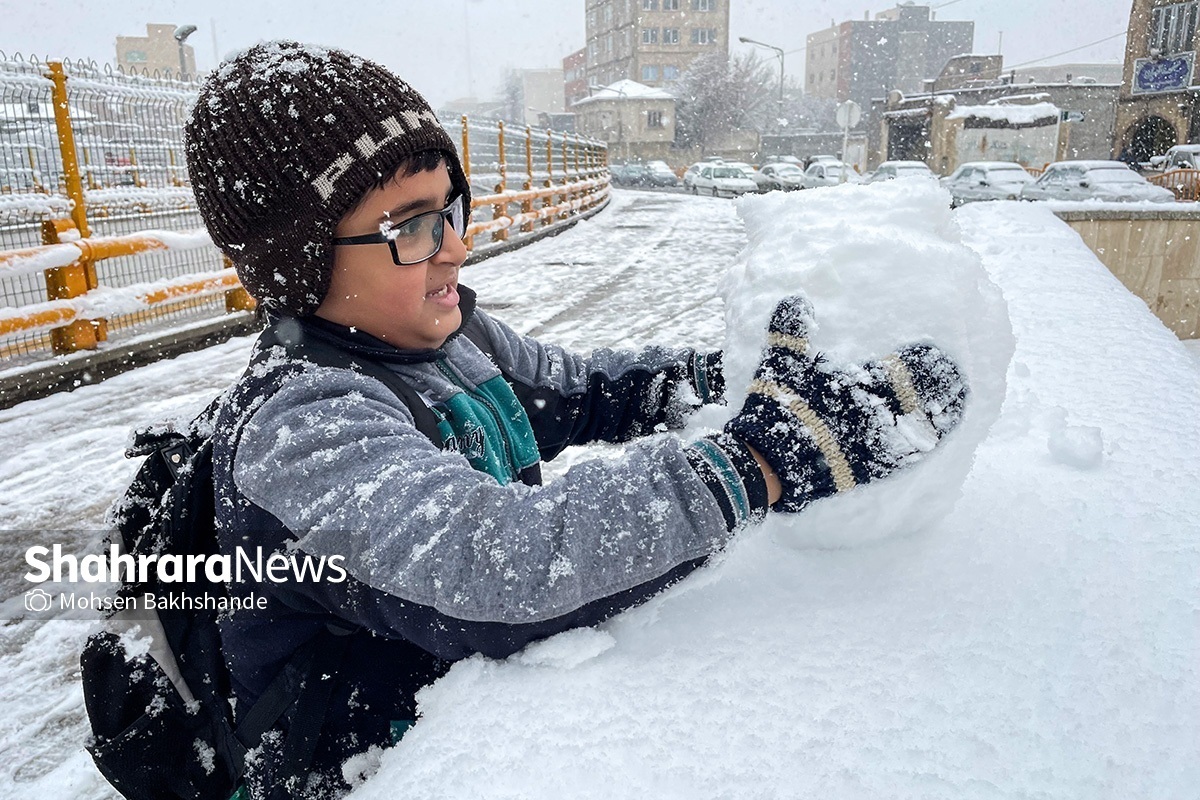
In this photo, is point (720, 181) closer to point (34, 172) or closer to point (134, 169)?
point (134, 169)

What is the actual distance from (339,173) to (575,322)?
5667mm

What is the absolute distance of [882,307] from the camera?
3.14 feet

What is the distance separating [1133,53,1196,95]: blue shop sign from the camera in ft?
89.3

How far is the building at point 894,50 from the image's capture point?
76688 mm

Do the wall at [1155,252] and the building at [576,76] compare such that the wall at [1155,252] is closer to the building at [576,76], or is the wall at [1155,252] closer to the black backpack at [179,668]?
the black backpack at [179,668]

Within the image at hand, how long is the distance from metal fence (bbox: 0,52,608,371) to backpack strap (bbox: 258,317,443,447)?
3.60m

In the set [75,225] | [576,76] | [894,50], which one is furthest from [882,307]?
[576,76]

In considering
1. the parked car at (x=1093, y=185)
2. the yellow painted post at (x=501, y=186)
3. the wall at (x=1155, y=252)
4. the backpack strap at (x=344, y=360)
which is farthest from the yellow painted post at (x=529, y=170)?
the backpack strap at (x=344, y=360)

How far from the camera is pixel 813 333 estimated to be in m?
0.95

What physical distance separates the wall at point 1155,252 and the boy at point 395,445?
25.9 feet

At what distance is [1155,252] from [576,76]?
280ft

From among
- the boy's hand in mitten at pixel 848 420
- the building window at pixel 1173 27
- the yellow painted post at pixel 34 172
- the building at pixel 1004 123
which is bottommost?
the boy's hand in mitten at pixel 848 420

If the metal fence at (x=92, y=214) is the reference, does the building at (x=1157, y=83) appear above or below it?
above

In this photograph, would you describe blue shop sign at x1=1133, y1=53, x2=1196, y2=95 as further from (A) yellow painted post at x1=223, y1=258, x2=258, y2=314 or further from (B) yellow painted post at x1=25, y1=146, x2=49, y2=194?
(B) yellow painted post at x1=25, y1=146, x2=49, y2=194
